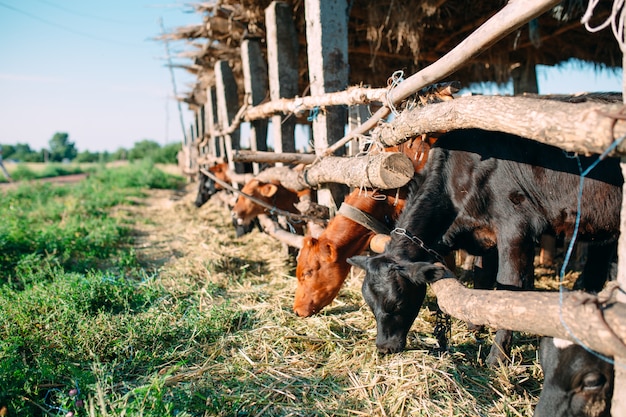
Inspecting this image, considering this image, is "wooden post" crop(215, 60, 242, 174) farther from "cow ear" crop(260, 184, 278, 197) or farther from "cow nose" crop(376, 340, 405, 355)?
"cow nose" crop(376, 340, 405, 355)

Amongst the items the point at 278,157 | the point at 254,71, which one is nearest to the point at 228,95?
the point at 254,71

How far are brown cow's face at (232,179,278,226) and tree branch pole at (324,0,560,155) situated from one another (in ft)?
11.2

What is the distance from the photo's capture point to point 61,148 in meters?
66.3

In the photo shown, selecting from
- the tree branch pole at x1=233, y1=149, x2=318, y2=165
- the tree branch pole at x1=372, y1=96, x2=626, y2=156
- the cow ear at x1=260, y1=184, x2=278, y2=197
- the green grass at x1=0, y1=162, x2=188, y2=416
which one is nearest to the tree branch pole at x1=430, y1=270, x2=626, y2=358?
the tree branch pole at x1=372, y1=96, x2=626, y2=156

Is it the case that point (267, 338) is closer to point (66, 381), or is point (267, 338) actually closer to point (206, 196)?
point (66, 381)

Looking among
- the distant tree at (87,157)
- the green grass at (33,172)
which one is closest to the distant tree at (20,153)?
the distant tree at (87,157)

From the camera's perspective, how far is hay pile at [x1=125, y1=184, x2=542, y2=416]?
2625mm

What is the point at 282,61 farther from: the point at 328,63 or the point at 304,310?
the point at 304,310

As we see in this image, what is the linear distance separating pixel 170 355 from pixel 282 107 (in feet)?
11.0

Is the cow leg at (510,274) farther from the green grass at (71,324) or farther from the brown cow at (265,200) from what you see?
the brown cow at (265,200)

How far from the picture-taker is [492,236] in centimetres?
329

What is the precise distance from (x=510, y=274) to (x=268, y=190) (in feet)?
13.9

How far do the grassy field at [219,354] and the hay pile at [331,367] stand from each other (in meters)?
0.01

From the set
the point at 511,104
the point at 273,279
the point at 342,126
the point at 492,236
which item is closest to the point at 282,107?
the point at 342,126
